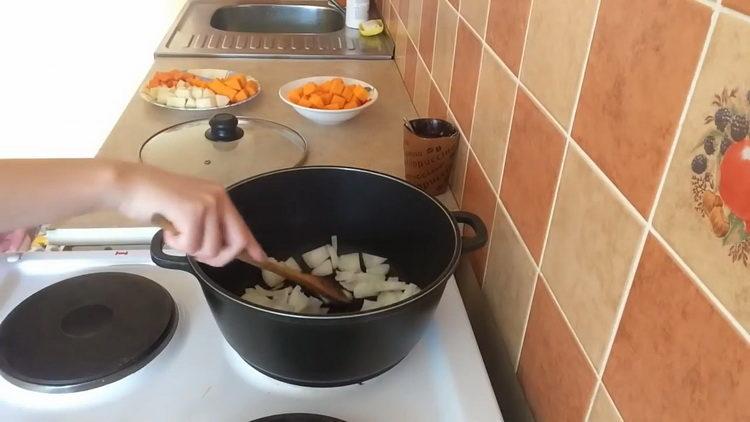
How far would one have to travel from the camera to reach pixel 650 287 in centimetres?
40

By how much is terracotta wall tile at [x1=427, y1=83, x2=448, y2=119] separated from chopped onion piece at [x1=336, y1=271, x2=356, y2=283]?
1.04ft

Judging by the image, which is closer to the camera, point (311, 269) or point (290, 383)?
point (290, 383)

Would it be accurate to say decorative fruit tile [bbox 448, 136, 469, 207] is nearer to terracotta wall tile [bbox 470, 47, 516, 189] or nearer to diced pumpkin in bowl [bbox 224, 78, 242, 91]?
terracotta wall tile [bbox 470, 47, 516, 189]

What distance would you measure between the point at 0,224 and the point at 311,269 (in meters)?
0.33

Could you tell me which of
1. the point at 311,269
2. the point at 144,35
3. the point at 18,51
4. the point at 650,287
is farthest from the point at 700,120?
the point at 18,51

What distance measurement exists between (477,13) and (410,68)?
48 cm

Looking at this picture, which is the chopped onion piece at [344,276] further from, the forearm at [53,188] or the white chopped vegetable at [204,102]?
the white chopped vegetable at [204,102]

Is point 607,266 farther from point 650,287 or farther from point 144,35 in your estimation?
point 144,35

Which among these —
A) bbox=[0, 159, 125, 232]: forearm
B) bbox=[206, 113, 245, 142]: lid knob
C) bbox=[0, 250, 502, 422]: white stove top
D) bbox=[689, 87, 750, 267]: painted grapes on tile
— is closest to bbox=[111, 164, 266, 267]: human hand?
bbox=[0, 159, 125, 232]: forearm

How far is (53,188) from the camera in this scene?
497 mm

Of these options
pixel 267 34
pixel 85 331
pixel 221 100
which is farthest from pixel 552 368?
pixel 267 34

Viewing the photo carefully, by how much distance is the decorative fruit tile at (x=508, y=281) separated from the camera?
0.60 meters

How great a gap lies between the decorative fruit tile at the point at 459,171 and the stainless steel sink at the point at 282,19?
0.99 metres

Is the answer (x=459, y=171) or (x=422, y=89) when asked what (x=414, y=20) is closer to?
(x=422, y=89)
